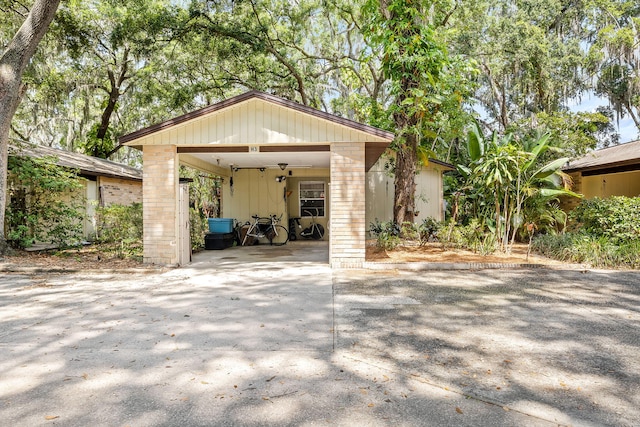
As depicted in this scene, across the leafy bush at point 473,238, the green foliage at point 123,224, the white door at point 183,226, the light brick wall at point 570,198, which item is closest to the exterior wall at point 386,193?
the leafy bush at point 473,238

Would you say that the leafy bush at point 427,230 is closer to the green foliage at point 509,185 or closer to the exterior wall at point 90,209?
the green foliage at point 509,185

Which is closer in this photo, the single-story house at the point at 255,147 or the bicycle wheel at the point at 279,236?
the single-story house at the point at 255,147

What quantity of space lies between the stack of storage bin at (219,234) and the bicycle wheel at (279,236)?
140 centimetres

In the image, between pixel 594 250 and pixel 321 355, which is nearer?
pixel 321 355

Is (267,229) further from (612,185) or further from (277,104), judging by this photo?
(612,185)

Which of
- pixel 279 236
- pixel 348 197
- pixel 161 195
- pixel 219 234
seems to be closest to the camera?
pixel 348 197

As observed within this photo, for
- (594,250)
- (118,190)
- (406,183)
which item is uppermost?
(118,190)

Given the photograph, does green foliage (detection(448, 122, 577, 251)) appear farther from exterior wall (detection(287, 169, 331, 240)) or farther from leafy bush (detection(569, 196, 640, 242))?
exterior wall (detection(287, 169, 331, 240))

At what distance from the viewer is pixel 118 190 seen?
14570 mm

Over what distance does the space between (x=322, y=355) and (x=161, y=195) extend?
594 cm

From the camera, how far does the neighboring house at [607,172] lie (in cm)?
1172

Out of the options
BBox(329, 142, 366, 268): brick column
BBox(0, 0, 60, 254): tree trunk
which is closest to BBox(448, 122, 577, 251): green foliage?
BBox(329, 142, 366, 268): brick column

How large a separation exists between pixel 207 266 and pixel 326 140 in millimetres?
3666

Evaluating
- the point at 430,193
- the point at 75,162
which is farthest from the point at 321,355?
the point at 75,162
